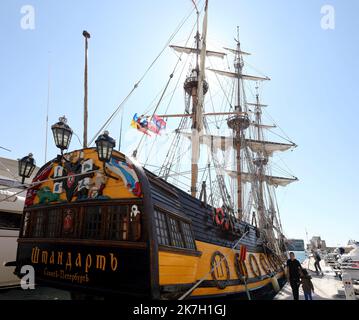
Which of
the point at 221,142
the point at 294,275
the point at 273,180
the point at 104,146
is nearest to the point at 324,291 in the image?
the point at 294,275

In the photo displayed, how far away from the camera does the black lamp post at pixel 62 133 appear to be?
21.6ft

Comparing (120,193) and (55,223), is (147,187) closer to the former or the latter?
(120,193)

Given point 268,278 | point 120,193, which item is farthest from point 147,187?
point 268,278

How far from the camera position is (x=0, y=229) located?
11.3 meters

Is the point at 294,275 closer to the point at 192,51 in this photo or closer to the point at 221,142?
the point at 192,51

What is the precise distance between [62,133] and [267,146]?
3366 cm

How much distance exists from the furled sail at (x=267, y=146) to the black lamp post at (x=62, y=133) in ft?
103

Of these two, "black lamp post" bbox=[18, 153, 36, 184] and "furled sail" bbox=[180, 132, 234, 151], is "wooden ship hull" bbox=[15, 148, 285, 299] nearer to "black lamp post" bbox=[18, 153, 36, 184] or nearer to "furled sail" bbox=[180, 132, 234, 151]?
"black lamp post" bbox=[18, 153, 36, 184]

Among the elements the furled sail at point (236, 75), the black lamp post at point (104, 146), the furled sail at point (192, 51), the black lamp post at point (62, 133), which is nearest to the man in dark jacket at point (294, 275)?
the black lamp post at point (104, 146)

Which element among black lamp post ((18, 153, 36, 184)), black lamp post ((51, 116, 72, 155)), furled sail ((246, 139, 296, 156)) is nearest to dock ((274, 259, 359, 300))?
black lamp post ((51, 116, 72, 155))

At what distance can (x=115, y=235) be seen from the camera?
6.34 meters
